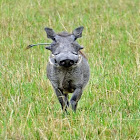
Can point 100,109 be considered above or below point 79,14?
below

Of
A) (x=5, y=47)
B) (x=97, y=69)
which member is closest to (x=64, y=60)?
(x=97, y=69)

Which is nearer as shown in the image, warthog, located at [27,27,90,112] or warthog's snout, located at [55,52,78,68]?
warthog's snout, located at [55,52,78,68]

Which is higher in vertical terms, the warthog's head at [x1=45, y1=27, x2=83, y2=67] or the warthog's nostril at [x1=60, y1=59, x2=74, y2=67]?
the warthog's head at [x1=45, y1=27, x2=83, y2=67]

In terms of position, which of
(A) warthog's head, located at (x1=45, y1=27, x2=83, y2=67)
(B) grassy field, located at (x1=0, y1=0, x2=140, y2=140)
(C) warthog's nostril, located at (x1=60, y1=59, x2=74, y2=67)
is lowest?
(B) grassy field, located at (x1=0, y1=0, x2=140, y2=140)

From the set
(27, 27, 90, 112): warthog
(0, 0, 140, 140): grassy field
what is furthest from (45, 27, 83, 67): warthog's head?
(0, 0, 140, 140): grassy field

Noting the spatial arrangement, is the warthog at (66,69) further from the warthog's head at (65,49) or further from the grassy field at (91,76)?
the grassy field at (91,76)

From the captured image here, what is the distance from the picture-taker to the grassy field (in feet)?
14.1

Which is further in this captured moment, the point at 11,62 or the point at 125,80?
the point at 11,62

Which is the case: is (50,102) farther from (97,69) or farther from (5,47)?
(5,47)

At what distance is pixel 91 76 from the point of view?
6.27 metres

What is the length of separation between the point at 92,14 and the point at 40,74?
398 cm

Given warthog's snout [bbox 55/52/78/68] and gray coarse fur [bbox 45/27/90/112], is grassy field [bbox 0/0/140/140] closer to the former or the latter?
gray coarse fur [bbox 45/27/90/112]

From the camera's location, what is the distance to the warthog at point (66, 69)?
15.0ft

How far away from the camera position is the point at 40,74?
19.9 ft
